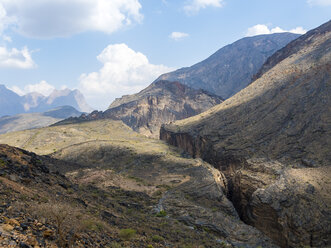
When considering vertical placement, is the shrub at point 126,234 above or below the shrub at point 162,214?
above

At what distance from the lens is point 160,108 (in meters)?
140

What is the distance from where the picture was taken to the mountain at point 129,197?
44.0 ft

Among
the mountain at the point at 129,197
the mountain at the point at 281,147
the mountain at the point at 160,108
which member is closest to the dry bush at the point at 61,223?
the mountain at the point at 129,197

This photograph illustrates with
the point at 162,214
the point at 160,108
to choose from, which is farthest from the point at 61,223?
the point at 160,108

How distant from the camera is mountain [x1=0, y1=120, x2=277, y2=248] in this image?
13.4 meters

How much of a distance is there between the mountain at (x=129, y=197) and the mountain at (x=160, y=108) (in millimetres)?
74368

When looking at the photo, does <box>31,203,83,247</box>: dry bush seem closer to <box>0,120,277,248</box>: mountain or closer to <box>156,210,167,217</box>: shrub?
<box>0,120,277,248</box>: mountain

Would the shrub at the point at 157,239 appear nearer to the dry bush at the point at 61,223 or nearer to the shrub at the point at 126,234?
the shrub at the point at 126,234

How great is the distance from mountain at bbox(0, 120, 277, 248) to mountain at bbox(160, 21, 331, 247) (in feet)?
9.18

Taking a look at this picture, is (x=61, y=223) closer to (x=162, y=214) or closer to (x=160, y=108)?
(x=162, y=214)

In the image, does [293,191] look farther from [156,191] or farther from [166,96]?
[166,96]

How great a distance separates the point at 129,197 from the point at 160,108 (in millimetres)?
111829

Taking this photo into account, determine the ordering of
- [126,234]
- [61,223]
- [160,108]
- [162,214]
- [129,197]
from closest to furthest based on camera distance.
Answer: [61,223] < [126,234] < [162,214] < [129,197] < [160,108]

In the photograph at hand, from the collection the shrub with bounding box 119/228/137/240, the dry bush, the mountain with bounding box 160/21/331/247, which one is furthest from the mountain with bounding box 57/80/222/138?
the dry bush
